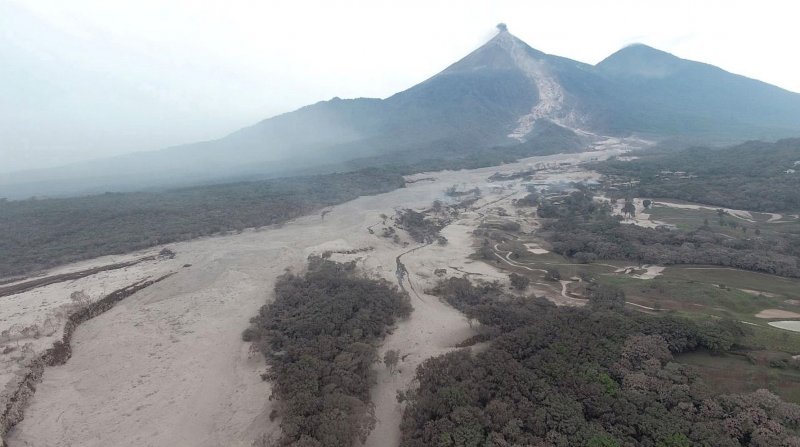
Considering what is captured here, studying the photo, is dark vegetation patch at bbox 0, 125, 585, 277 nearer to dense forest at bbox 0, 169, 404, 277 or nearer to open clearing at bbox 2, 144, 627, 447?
dense forest at bbox 0, 169, 404, 277

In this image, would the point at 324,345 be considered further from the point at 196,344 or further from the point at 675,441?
the point at 675,441

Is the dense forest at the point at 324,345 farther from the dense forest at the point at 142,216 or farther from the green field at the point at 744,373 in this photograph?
the dense forest at the point at 142,216

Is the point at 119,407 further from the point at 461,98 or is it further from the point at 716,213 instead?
the point at 461,98

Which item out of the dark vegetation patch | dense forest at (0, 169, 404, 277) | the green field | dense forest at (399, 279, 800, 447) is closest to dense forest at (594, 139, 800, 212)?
the green field

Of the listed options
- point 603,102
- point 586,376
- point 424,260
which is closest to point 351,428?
point 586,376

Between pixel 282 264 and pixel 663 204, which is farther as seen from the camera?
pixel 663 204

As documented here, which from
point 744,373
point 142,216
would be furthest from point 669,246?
point 142,216

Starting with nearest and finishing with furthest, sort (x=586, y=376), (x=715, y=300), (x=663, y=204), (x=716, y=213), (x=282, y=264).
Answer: (x=586, y=376) → (x=715, y=300) → (x=282, y=264) → (x=716, y=213) → (x=663, y=204)
